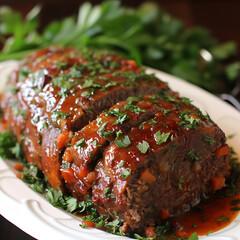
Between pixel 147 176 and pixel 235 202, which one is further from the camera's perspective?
pixel 235 202

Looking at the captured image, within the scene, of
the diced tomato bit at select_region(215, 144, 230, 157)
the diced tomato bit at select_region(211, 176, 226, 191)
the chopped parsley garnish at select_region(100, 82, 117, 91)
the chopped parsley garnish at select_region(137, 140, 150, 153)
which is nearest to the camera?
the chopped parsley garnish at select_region(137, 140, 150, 153)

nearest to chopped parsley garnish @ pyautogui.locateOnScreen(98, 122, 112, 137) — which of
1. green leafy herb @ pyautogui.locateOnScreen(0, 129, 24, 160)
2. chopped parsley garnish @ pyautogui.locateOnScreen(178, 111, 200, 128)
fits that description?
chopped parsley garnish @ pyautogui.locateOnScreen(178, 111, 200, 128)

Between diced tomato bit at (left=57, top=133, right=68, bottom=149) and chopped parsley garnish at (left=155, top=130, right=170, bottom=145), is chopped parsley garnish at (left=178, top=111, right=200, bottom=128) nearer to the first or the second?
chopped parsley garnish at (left=155, top=130, right=170, bottom=145)

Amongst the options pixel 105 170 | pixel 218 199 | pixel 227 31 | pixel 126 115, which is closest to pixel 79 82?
pixel 126 115

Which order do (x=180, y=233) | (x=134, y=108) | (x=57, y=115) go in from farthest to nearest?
(x=57, y=115)
(x=134, y=108)
(x=180, y=233)

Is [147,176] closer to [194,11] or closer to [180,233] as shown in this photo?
[180,233]

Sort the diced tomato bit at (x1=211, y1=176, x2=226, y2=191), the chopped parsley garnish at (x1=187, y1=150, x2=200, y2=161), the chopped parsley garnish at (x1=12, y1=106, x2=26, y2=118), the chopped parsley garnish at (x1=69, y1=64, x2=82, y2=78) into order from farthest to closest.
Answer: the chopped parsley garnish at (x1=12, y1=106, x2=26, y2=118)
the chopped parsley garnish at (x1=69, y1=64, x2=82, y2=78)
the diced tomato bit at (x1=211, y1=176, x2=226, y2=191)
the chopped parsley garnish at (x1=187, y1=150, x2=200, y2=161)

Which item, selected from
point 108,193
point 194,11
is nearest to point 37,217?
point 108,193

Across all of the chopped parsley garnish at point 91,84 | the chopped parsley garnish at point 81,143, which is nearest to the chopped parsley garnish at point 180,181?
the chopped parsley garnish at point 81,143
